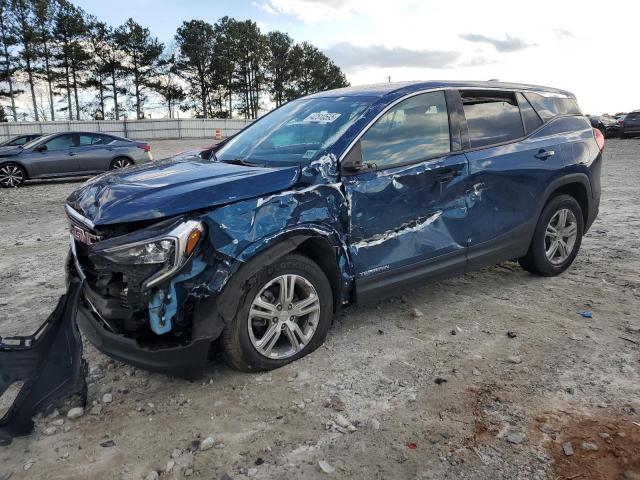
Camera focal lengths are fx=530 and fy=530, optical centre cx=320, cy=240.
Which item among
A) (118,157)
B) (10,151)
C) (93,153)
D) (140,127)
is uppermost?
(140,127)

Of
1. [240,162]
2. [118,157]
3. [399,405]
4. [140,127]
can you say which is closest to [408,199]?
[240,162]

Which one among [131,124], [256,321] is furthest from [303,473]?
[131,124]

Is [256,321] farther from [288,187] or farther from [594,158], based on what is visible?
[594,158]

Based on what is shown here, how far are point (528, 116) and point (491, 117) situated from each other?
550mm

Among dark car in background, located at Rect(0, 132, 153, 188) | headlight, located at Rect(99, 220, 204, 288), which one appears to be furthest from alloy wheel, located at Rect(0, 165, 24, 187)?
headlight, located at Rect(99, 220, 204, 288)

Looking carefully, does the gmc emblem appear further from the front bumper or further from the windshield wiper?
the windshield wiper

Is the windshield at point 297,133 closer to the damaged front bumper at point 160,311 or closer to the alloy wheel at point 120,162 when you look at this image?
the damaged front bumper at point 160,311

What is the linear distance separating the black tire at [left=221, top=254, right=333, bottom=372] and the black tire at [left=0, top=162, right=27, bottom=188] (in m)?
12.2

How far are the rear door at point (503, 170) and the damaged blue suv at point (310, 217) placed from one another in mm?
15

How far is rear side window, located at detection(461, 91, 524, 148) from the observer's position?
4.41 metres

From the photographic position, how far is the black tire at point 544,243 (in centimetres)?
501

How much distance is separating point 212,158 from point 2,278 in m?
3.00

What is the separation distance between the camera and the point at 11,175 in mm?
13023

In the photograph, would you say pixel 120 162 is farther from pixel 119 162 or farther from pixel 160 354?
pixel 160 354
